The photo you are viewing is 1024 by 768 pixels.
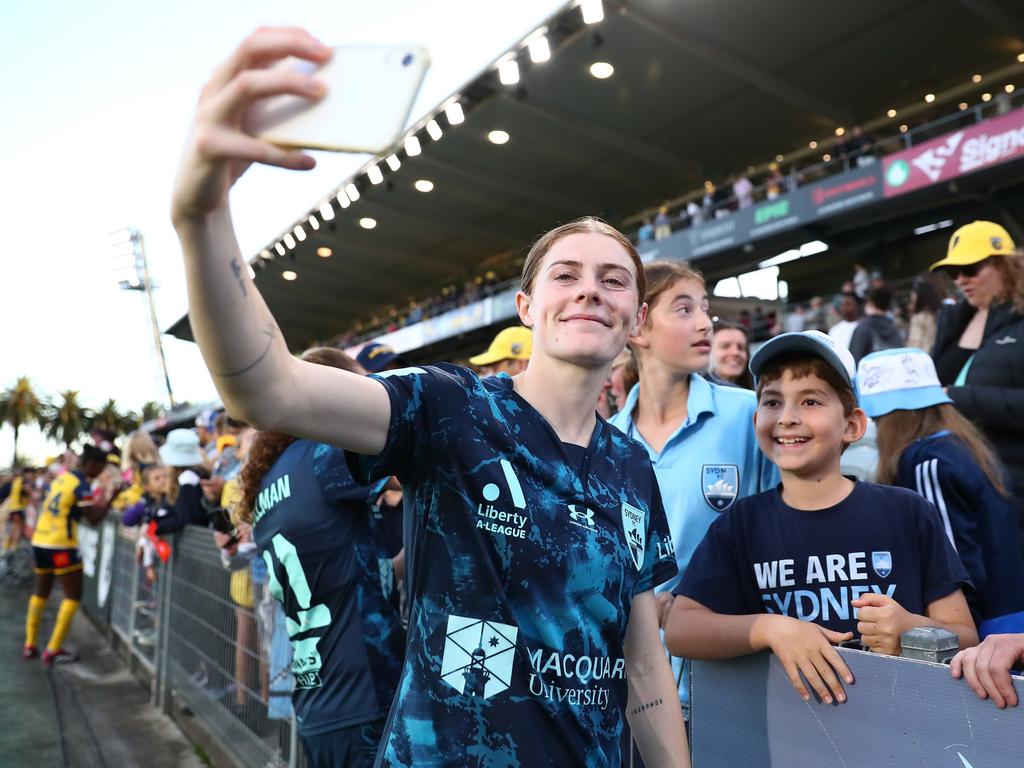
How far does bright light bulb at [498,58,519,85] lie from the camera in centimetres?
1702

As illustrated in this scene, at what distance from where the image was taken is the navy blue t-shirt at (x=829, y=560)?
1639 mm

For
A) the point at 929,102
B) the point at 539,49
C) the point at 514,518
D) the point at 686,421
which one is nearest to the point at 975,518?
the point at 686,421

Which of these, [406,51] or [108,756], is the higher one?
[406,51]

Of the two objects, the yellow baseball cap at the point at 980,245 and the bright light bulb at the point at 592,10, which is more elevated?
the bright light bulb at the point at 592,10

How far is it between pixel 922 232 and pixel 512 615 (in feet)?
67.1

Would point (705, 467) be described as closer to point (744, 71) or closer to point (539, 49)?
point (539, 49)

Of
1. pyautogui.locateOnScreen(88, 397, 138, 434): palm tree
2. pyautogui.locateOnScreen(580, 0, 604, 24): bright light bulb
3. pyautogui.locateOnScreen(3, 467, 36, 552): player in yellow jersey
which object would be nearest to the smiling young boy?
pyautogui.locateOnScreen(580, 0, 604, 24): bright light bulb

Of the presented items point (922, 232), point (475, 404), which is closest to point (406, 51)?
point (475, 404)

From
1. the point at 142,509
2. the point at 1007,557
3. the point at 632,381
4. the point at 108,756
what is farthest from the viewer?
the point at 142,509

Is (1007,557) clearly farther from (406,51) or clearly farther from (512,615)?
(406,51)

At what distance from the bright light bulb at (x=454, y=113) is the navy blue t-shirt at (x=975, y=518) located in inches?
713

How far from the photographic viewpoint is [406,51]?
2.42 ft

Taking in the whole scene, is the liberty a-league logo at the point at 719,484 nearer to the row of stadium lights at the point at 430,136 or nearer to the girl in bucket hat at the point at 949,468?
the girl in bucket hat at the point at 949,468

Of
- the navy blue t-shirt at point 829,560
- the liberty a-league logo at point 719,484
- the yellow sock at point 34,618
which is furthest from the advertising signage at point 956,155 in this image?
the yellow sock at point 34,618
